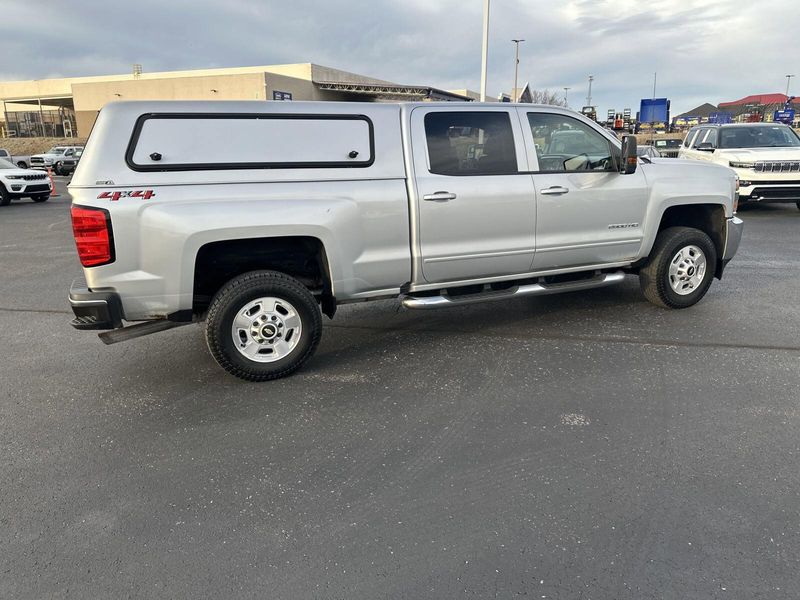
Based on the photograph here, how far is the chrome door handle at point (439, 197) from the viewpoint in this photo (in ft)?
15.0

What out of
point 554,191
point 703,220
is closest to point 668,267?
point 703,220

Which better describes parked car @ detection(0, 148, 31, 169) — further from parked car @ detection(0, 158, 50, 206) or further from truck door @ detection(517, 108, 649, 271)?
truck door @ detection(517, 108, 649, 271)

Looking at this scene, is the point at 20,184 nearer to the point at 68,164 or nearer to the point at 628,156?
the point at 68,164

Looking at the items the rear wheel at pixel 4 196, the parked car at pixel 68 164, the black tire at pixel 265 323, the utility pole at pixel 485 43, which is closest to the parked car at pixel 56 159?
the parked car at pixel 68 164

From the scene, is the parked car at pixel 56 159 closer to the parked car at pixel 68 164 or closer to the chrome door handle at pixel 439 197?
the parked car at pixel 68 164

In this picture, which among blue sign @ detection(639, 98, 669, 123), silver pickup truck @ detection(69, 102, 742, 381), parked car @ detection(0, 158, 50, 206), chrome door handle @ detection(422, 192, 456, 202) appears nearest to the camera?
silver pickup truck @ detection(69, 102, 742, 381)

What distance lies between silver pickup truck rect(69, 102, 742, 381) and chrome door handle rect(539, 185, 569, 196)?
2 centimetres

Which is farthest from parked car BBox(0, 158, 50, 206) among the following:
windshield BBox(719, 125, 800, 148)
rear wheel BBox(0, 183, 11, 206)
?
windshield BBox(719, 125, 800, 148)

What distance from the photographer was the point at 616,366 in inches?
179

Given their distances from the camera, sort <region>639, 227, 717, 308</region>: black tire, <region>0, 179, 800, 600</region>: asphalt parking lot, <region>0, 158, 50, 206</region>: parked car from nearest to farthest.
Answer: <region>0, 179, 800, 600</region>: asphalt parking lot < <region>639, 227, 717, 308</region>: black tire < <region>0, 158, 50, 206</region>: parked car

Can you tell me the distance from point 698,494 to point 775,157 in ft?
37.6

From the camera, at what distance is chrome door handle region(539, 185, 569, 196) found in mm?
5023

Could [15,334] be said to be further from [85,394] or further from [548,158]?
[548,158]

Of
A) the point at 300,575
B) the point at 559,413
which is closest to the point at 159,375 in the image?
the point at 300,575
